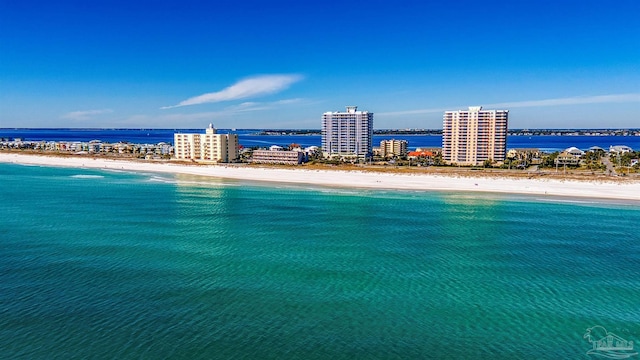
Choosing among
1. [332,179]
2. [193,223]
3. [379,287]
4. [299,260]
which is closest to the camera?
[379,287]

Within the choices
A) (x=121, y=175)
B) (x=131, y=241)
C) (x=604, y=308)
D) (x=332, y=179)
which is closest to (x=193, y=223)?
(x=131, y=241)

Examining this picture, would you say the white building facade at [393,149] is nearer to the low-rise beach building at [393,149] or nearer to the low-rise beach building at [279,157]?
the low-rise beach building at [393,149]

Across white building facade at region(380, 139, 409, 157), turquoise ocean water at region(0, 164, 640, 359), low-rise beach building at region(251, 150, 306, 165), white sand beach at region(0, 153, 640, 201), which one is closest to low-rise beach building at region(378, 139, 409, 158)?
white building facade at region(380, 139, 409, 157)

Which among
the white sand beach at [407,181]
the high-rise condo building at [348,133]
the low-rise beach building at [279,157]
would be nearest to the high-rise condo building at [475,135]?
the high-rise condo building at [348,133]

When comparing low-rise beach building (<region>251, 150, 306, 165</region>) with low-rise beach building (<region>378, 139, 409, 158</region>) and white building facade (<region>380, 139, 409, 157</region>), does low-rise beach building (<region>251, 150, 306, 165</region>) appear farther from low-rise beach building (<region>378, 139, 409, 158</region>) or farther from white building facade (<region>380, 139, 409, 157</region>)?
white building facade (<region>380, 139, 409, 157</region>)

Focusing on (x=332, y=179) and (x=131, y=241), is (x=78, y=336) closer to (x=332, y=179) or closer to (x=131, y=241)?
(x=131, y=241)

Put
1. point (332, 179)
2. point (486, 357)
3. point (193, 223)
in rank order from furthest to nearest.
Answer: point (332, 179)
point (193, 223)
point (486, 357)

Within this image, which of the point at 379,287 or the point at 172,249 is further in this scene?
the point at 172,249
